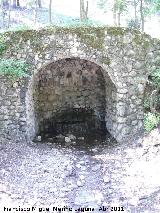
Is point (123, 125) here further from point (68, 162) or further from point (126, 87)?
point (68, 162)

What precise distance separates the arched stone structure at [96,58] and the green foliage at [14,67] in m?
0.24

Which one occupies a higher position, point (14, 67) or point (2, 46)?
point (2, 46)

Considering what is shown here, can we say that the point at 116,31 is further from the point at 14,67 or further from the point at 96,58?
the point at 14,67

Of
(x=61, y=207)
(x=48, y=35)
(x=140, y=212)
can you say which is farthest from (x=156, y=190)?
(x=48, y=35)

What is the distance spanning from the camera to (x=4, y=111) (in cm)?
953

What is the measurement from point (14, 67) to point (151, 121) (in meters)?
3.67

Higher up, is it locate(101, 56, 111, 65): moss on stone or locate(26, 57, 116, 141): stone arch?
locate(101, 56, 111, 65): moss on stone

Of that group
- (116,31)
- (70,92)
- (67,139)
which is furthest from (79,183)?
(70,92)

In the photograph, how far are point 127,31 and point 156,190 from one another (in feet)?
15.0

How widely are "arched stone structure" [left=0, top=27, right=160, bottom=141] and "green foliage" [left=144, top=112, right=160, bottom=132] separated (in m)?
0.35

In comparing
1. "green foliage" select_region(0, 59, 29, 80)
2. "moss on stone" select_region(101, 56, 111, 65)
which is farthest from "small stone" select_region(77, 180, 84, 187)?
"moss on stone" select_region(101, 56, 111, 65)

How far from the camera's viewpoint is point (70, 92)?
12.2m

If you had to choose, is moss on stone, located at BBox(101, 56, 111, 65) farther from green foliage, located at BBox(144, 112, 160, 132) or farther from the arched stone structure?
green foliage, located at BBox(144, 112, 160, 132)

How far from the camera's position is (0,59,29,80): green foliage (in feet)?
29.1
